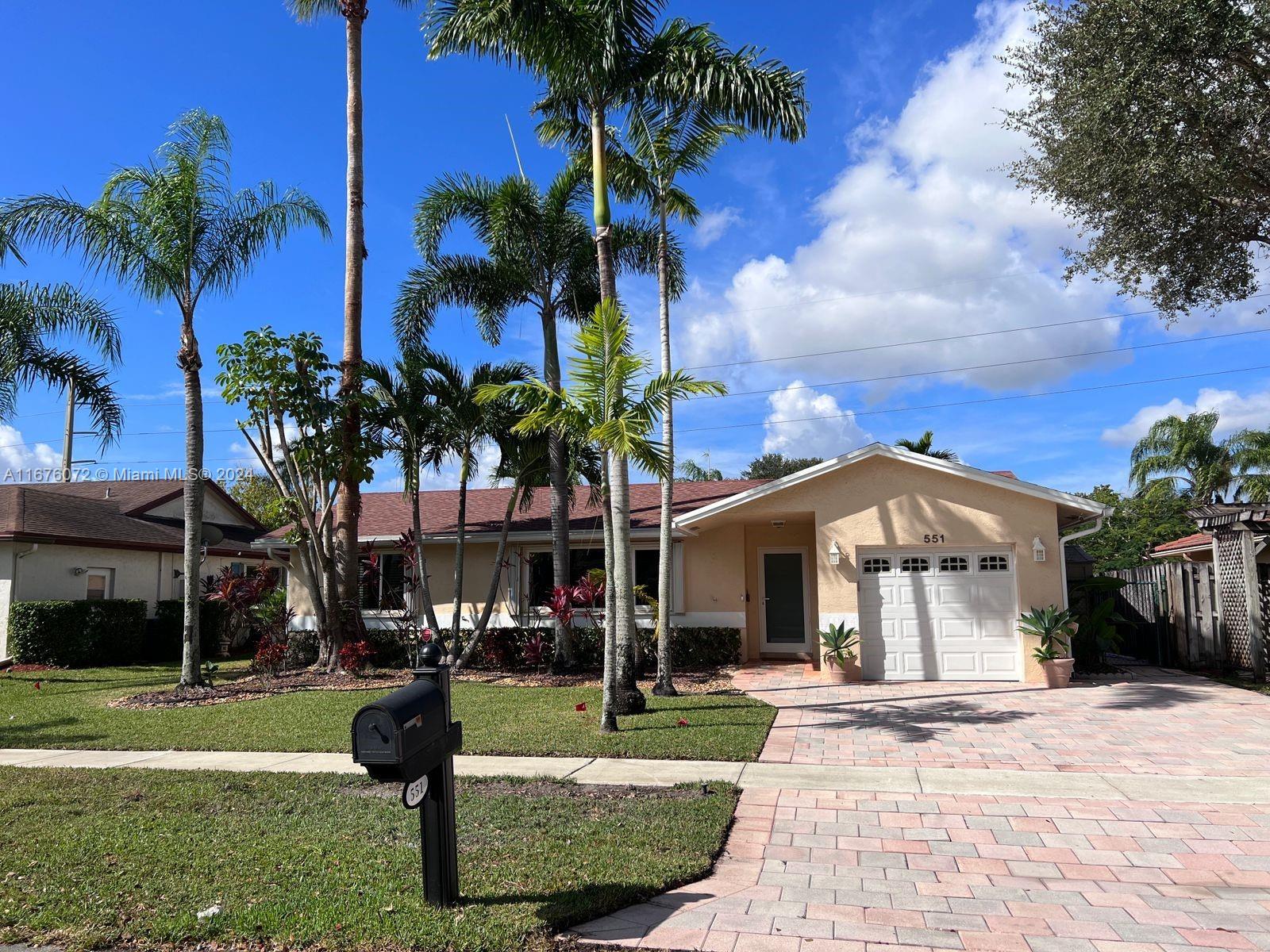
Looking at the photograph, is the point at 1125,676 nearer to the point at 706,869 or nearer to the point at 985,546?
the point at 985,546

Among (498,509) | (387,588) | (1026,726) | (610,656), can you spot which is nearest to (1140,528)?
(498,509)

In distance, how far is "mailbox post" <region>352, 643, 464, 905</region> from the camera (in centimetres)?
406

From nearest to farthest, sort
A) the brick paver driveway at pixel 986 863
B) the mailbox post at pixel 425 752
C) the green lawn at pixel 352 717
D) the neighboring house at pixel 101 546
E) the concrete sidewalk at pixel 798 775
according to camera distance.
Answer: the mailbox post at pixel 425 752
the brick paver driveway at pixel 986 863
the concrete sidewalk at pixel 798 775
the green lawn at pixel 352 717
the neighboring house at pixel 101 546

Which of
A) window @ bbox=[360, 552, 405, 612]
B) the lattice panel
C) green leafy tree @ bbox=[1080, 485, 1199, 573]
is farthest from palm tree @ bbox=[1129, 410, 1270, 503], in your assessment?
window @ bbox=[360, 552, 405, 612]

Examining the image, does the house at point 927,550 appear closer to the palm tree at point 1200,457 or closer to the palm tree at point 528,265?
the palm tree at point 528,265

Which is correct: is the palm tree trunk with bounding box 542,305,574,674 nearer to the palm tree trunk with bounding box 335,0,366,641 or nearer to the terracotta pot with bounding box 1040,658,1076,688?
the palm tree trunk with bounding box 335,0,366,641

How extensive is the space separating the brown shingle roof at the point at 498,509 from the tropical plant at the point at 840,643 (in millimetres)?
4812

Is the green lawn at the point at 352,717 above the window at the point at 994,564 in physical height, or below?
below

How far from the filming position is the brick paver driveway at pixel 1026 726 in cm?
841

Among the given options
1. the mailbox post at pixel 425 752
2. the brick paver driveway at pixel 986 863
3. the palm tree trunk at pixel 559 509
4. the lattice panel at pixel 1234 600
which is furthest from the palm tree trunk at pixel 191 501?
the lattice panel at pixel 1234 600

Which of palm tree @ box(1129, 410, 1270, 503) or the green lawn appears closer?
the green lawn

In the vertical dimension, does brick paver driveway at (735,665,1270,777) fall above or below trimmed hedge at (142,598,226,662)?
below

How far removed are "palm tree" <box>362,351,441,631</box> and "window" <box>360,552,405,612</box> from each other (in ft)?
9.03

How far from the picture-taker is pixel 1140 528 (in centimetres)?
3083
